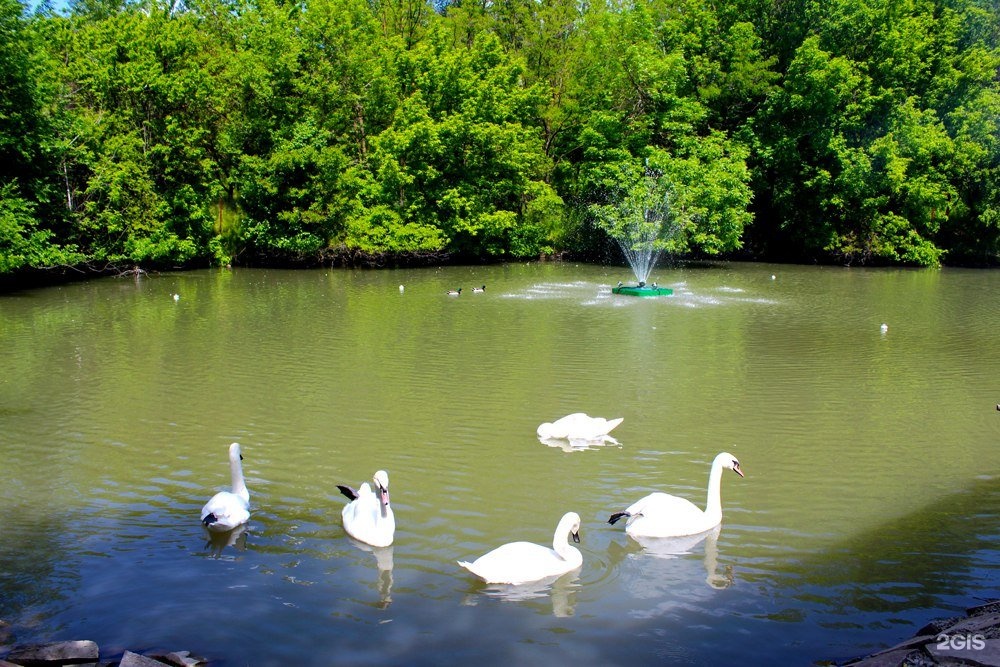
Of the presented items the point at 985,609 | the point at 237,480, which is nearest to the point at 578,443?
the point at 237,480

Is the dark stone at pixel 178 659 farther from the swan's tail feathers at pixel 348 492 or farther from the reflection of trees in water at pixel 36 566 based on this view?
the swan's tail feathers at pixel 348 492

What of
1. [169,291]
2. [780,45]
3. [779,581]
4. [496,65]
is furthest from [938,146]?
[779,581]

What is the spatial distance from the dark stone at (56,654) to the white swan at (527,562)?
2.67 metres

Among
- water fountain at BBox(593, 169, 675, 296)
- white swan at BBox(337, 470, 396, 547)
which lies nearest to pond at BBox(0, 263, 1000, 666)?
white swan at BBox(337, 470, 396, 547)

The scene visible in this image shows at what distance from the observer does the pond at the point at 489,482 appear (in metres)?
5.82

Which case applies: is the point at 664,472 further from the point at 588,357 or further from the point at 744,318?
the point at 744,318

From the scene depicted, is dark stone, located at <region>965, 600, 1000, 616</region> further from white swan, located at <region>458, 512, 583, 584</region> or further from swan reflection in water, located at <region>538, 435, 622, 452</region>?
swan reflection in water, located at <region>538, 435, 622, 452</region>

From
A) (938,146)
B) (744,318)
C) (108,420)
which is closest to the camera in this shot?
(108,420)

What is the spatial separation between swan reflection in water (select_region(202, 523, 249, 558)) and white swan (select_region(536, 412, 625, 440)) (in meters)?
4.03

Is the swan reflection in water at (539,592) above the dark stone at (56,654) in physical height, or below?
below

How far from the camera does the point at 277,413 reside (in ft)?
38.0

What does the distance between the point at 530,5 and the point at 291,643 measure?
44425 mm

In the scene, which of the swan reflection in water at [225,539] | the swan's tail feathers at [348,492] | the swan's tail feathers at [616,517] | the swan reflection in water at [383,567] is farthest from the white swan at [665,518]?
the swan reflection in water at [225,539]

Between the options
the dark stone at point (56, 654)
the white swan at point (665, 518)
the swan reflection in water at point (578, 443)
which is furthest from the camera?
the swan reflection in water at point (578, 443)
